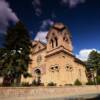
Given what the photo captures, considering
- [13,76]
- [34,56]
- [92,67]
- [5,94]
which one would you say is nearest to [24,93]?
[5,94]

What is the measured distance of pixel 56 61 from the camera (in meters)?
36.7

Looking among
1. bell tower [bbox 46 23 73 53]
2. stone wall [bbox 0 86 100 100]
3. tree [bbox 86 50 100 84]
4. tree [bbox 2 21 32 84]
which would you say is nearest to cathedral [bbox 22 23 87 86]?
bell tower [bbox 46 23 73 53]

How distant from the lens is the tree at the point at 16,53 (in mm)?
27406

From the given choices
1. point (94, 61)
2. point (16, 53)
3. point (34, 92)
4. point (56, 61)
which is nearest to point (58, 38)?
point (56, 61)

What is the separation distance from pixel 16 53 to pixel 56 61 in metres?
11.6

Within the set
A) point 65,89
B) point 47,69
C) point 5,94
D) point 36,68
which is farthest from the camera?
point 36,68

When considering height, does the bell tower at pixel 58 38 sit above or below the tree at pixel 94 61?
above

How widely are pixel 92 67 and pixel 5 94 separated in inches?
1396

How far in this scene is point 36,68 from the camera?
132 feet

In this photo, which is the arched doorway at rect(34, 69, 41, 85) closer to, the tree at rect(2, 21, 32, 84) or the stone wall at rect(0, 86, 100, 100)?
the tree at rect(2, 21, 32, 84)

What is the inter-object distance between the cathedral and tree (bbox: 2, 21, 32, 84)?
8.58 m

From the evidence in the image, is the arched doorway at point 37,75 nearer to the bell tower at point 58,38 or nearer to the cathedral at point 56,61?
the cathedral at point 56,61

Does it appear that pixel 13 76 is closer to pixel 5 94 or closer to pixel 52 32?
pixel 5 94

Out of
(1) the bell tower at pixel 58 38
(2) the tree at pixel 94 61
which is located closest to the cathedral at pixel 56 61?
(1) the bell tower at pixel 58 38
